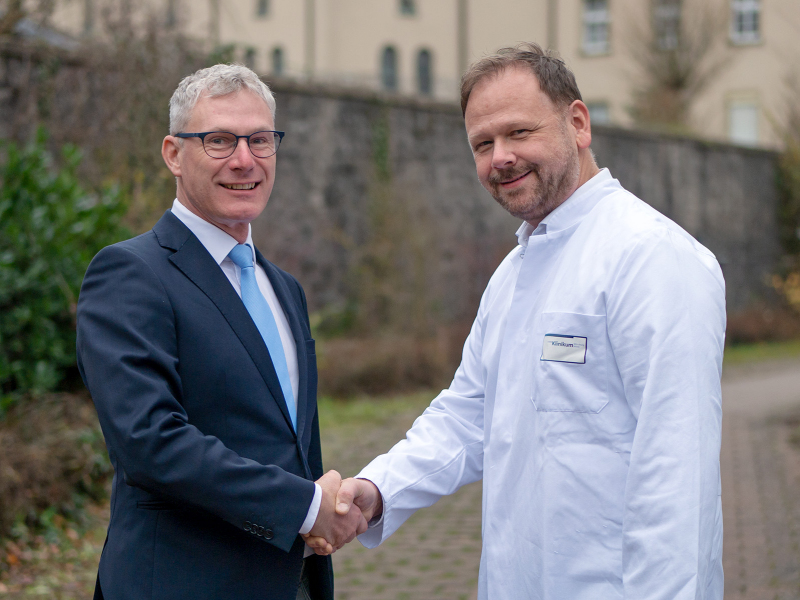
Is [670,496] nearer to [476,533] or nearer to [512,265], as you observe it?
[512,265]

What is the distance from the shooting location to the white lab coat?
2039 millimetres

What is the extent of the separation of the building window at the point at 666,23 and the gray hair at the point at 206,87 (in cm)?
2782

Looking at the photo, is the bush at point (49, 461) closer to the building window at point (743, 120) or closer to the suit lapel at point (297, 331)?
the suit lapel at point (297, 331)

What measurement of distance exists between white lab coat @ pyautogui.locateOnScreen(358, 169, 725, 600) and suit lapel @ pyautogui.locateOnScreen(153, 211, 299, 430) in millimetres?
620

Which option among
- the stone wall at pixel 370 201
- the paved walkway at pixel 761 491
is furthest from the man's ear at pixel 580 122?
the stone wall at pixel 370 201

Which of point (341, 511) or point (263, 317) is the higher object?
point (263, 317)

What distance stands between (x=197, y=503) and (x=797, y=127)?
22248 millimetres

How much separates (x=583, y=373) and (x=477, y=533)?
13.6 feet

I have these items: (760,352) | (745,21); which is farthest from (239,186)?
(745,21)

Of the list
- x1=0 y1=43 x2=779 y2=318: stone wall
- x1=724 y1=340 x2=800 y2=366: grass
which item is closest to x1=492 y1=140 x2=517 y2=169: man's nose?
x1=0 y1=43 x2=779 y2=318: stone wall

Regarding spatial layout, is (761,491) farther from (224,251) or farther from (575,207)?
(224,251)

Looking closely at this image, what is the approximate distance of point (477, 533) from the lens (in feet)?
20.0

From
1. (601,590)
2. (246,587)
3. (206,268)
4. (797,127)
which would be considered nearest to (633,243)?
(601,590)

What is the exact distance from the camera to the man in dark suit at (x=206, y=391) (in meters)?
2.15
